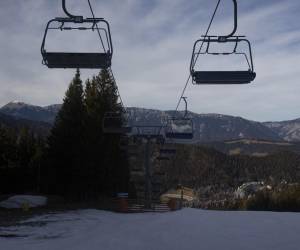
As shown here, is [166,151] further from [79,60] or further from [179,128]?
[79,60]

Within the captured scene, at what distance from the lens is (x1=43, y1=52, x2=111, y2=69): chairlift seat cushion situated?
991 centimetres

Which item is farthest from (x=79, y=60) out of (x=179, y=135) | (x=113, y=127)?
(x=179, y=135)

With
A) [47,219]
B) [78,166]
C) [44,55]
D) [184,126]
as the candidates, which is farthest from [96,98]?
[44,55]

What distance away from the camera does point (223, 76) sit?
427 inches

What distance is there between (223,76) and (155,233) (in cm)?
604

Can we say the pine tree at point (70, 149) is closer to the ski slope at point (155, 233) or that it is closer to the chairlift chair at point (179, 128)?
the chairlift chair at point (179, 128)

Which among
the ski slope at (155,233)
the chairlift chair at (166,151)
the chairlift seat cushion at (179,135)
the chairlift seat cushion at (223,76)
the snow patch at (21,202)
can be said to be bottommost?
the ski slope at (155,233)

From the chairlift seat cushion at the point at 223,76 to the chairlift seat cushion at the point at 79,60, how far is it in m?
1.87

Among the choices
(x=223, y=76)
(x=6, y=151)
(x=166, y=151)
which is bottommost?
(x=223, y=76)

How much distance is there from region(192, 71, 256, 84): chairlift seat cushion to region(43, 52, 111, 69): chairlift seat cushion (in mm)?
1874

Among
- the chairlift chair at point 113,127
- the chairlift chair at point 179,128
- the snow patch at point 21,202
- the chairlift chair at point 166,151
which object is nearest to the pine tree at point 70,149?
the snow patch at point 21,202

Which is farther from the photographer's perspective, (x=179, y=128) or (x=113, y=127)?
(x=179, y=128)

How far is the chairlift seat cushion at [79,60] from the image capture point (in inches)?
390

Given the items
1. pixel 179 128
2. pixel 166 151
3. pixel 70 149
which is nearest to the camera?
pixel 179 128
